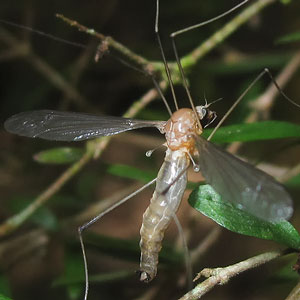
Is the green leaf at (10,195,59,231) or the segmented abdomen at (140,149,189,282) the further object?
the green leaf at (10,195,59,231)

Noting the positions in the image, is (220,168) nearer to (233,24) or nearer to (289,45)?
(233,24)

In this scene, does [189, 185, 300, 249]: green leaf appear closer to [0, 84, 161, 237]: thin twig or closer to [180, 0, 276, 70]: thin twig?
[0, 84, 161, 237]: thin twig

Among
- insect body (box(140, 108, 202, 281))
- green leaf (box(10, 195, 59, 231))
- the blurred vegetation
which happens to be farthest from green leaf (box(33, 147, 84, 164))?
the blurred vegetation

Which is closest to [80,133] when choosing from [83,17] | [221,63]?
[221,63]

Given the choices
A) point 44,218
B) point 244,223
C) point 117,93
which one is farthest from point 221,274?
point 117,93

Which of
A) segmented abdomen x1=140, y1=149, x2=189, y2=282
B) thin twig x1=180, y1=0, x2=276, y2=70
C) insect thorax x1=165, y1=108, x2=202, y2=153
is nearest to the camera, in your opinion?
segmented abdomen x1=140, y1=149, x2=189, y2=282

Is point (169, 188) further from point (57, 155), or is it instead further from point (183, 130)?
point (57, 155)

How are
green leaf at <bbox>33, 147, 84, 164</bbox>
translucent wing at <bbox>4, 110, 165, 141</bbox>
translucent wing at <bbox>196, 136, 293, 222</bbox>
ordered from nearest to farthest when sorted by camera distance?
translucent wing at <bbox>196, 136, 293, 222</bbox> < translucent wing at <bbox>4, 110, 165, 141</bbox> < green leaf at <bbox>33, 147, 84, 164</bbox>
